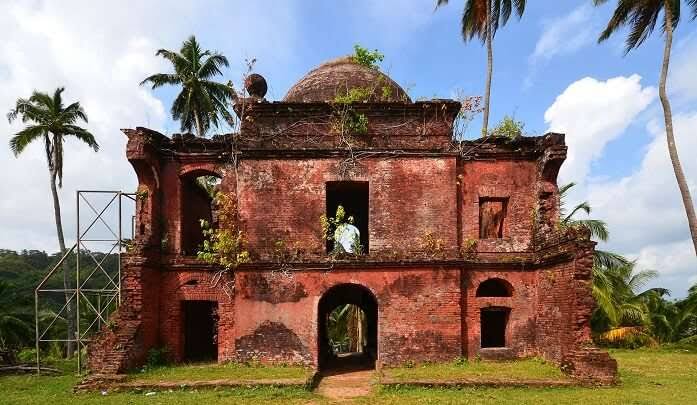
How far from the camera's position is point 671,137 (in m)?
17.0

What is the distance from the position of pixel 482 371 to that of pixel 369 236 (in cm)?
410

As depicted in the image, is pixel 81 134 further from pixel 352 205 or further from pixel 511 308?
pixel 511 308

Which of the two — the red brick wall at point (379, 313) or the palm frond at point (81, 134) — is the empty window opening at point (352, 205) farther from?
the palm frond at point (81, 134)

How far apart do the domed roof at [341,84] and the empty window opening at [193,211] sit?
370cm

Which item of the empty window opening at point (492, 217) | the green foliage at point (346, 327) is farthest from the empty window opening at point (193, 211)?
the green foliage at point (346, 327)

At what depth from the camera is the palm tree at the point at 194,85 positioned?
96.4 ft

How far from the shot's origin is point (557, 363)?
1252cm

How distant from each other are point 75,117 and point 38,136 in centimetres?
179

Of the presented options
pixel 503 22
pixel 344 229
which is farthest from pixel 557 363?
pixel 503 22

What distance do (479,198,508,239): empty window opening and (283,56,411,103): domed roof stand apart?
156 inches

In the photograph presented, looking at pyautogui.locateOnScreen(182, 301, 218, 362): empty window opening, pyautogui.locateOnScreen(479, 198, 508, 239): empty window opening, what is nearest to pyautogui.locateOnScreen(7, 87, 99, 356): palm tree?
pyautogui.locateOnScreen(182, 301, 218, 362): empty window opening

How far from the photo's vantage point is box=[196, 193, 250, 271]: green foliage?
1343 centimetres

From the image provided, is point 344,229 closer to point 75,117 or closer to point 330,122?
point 330,122

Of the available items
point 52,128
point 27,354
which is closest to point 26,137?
point 52,128
